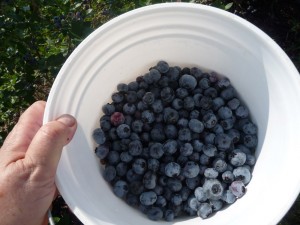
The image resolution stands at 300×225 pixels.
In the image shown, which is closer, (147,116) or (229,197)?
(229,197)

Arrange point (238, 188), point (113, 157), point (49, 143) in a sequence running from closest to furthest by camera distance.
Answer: point (49, 143) < point (238, 188) < point (113, 157)

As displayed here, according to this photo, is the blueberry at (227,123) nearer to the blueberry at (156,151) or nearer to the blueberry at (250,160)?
the blueberry at (250,160)

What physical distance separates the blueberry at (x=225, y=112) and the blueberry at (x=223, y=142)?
7 centimetres

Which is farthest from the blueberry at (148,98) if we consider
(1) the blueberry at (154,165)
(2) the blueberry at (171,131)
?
(1) the blueberry at (154,165)

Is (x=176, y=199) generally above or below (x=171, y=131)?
below

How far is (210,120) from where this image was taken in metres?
1.47

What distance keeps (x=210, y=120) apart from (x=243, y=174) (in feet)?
0.69

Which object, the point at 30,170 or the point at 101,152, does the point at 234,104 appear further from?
the point at 30,170

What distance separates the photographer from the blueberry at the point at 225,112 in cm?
148

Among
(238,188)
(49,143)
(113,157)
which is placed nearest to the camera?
(49,143)

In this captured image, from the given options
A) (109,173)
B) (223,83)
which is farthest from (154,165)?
(223,83)

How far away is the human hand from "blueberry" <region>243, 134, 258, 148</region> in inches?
22.4

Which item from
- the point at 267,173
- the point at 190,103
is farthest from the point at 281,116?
the point at 190,103

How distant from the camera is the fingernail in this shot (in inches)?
48.5
